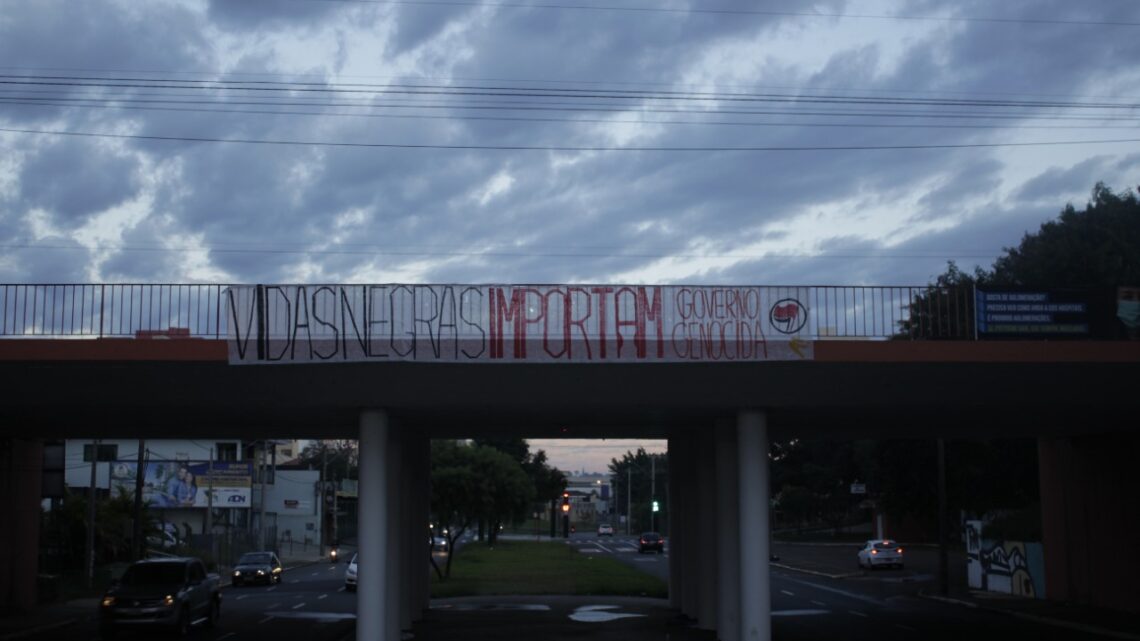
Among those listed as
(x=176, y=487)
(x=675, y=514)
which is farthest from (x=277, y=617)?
(x=176, y=487)

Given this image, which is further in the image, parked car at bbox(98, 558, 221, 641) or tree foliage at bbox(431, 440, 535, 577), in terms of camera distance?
tree foliage at bbox(431, 440, 535, 577)

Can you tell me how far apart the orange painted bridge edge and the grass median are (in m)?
22.2

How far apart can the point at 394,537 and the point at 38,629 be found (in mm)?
10855

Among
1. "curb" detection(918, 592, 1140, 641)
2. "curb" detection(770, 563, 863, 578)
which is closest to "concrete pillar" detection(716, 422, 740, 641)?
"curb" detection(918, 592, 1140, 641)

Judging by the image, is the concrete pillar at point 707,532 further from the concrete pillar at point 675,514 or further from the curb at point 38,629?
the curb at point 38,629

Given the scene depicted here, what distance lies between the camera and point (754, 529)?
838 inches

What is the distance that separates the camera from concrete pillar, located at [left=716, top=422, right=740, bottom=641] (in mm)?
24281

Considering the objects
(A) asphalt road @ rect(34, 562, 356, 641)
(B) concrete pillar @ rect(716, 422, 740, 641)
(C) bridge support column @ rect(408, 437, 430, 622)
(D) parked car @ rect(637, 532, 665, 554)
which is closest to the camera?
(B) concrete pillar @ rect(716, 422, 740, 641)

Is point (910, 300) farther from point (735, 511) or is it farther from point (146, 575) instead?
point (146, 575)

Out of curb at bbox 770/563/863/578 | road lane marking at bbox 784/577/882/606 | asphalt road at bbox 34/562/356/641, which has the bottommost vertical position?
curb at bbox 770/563/863/578

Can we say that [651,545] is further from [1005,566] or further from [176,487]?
[1005,566]

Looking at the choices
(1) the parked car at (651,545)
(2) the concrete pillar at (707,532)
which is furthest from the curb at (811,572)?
(2) the concrete pillar at (707,532)

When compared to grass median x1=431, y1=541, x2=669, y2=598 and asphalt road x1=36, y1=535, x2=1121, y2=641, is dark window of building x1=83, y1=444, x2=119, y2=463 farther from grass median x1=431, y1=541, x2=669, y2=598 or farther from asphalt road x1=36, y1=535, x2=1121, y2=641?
asphalt road x1=36, y1=535, x2=1121, y2=641

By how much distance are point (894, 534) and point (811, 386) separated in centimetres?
6284
